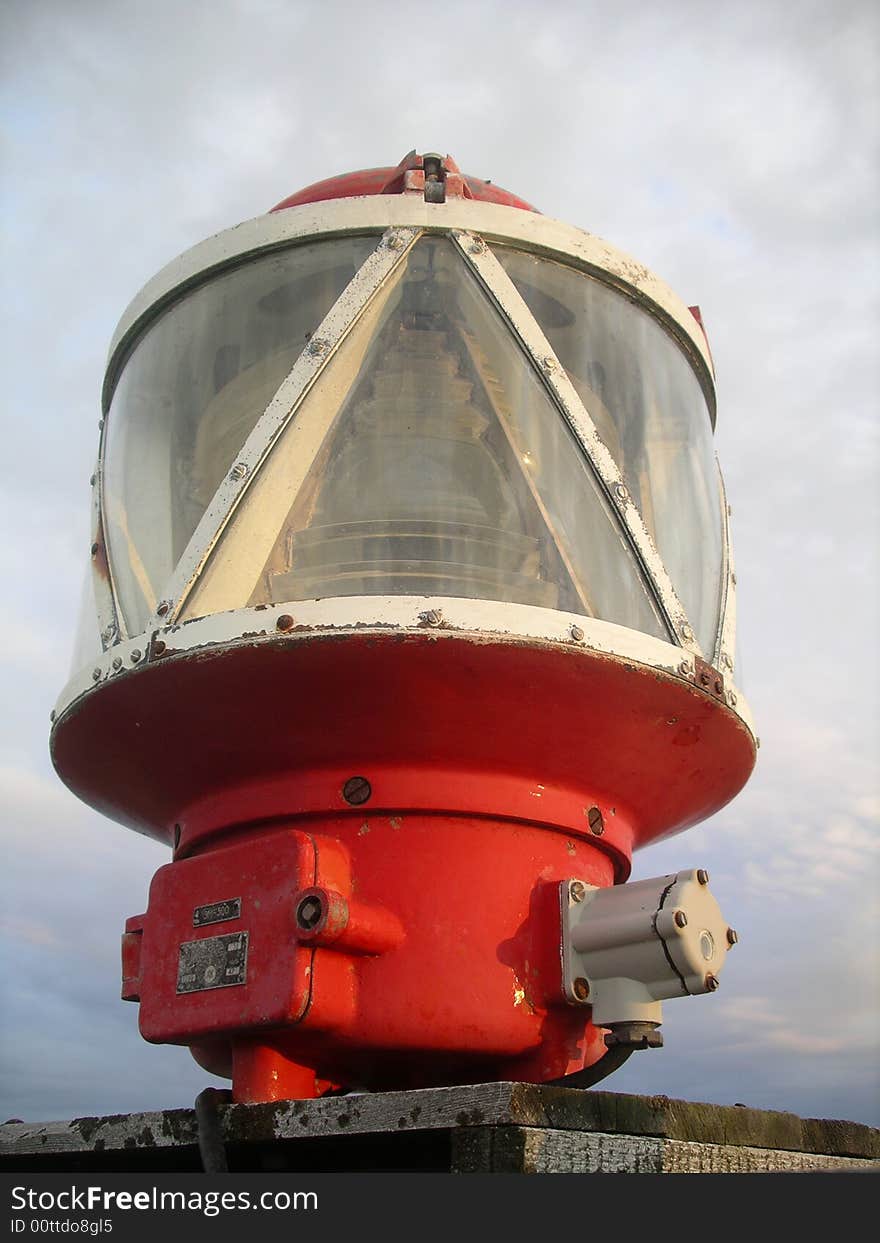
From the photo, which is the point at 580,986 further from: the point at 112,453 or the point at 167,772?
the point at 112,453

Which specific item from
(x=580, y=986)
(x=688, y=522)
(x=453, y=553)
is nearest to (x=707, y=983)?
(x=580, y=986)

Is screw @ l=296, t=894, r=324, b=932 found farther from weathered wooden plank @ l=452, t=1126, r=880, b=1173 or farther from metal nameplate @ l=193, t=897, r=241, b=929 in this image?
weathered wooden plank @ l=452, t=1126, r=880, b=1173

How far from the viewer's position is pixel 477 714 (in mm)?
3121

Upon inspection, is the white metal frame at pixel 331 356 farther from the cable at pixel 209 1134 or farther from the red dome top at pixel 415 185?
the cable at pixel 209 1134

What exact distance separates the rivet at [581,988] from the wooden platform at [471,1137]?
0.49 m

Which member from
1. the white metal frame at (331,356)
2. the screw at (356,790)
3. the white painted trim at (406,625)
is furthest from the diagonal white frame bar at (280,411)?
the screw at (356,790)

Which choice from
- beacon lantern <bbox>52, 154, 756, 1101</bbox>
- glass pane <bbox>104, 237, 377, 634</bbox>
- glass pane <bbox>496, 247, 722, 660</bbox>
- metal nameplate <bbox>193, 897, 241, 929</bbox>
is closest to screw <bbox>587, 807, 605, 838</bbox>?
beacon lantern <bbox>52, 154, 756, 1101</bbox>

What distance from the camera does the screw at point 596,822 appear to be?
133 inches

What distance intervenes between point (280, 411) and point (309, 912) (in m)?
1.34

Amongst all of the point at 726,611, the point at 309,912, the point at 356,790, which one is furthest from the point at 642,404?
the point at 309,912

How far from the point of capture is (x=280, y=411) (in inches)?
133

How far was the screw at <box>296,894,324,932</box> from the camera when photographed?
282cm

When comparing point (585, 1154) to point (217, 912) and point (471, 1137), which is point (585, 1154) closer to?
point (471, 1137)
